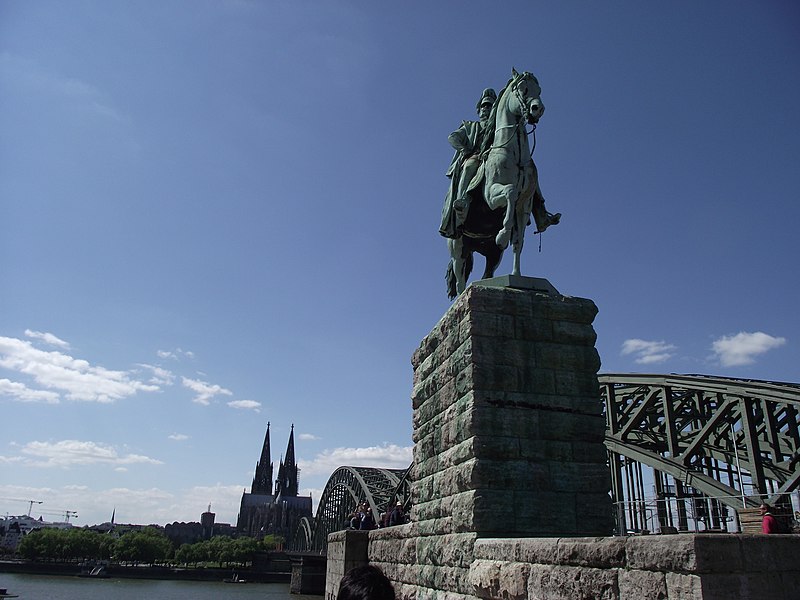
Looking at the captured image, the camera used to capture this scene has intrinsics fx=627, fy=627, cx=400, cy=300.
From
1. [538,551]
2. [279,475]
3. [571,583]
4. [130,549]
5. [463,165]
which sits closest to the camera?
[571,583]

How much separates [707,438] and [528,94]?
19.8 meters

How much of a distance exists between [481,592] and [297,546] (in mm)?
117813

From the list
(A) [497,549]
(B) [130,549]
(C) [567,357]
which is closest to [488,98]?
(C) [567,357]

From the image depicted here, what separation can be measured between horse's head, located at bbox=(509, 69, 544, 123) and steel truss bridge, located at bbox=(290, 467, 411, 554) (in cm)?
4272

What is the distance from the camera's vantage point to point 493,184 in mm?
8547

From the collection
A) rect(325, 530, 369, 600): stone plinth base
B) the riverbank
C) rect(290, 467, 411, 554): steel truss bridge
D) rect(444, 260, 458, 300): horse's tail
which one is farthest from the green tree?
rect(444, 260, 458, 300): horse's tail

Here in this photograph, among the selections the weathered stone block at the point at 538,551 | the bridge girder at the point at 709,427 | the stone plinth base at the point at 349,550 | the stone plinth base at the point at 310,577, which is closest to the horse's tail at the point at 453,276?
the stone plinth base at the point at 349,550

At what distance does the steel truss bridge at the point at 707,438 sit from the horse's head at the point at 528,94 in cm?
1260

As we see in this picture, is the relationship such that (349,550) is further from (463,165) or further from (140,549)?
(140,549)

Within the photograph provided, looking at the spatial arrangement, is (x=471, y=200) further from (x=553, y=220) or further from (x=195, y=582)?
(x=195, y=582)

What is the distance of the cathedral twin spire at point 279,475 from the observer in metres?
168

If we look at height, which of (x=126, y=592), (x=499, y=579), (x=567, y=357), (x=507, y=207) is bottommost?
(x=126, y=592)

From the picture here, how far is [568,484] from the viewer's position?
6520 millimetres

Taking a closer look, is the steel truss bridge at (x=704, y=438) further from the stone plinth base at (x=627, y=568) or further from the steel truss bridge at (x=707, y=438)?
the stone plinth base at (x=627, y=568)
